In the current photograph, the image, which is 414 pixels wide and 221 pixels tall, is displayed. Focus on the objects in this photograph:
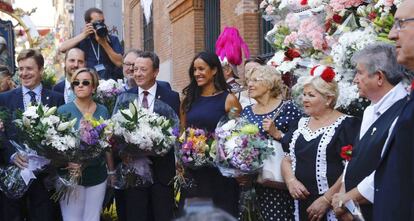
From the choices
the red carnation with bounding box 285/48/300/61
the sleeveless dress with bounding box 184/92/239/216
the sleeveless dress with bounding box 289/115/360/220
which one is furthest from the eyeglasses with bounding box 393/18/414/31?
the red carnation with bounding box 285/48/300/61

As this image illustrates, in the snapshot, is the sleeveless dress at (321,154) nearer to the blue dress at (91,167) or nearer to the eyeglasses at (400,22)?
the eyeglasses at (400,22)

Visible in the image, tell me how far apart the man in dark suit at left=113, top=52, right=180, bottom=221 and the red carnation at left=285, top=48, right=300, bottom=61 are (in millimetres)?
1345

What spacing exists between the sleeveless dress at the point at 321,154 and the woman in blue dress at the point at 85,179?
1.90 m

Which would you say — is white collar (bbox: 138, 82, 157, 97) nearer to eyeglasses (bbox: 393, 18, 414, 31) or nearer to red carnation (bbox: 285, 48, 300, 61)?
red carnation (bbox: 285, 48, 300, 61)

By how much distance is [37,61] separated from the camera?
6715 mm

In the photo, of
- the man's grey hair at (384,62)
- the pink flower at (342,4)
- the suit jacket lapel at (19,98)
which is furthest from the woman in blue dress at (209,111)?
the man's grey hair at (384,62)

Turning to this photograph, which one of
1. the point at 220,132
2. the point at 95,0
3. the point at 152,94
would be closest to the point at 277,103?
the point at 220,132

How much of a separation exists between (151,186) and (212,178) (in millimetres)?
642

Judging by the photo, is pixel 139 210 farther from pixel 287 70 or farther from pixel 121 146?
pixel 287 70

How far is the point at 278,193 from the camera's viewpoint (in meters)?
5.86

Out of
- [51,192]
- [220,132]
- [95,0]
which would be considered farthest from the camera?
[95,0]

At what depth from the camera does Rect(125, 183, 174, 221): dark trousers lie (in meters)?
6.47

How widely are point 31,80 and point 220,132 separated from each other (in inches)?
82.9

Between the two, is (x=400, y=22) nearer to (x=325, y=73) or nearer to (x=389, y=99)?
(x=389, y=99)
